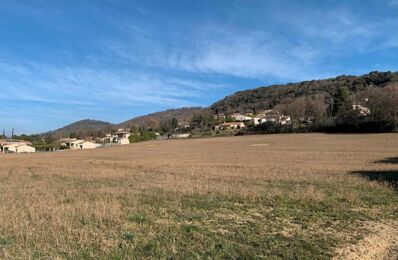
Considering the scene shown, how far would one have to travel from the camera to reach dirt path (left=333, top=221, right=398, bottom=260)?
22.8 ft

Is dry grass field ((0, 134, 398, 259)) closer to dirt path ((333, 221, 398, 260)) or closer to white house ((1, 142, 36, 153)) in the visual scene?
dirt path ((333, 221, 398, 260))

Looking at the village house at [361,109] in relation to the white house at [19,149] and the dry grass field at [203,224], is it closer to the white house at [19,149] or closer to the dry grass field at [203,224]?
the dry grass field at [203,224]

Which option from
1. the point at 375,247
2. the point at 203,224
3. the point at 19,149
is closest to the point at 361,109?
the point at 203,224

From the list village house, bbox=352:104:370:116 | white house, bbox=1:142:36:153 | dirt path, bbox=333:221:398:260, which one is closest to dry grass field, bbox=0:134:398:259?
dirt path, bbox=333:221:398:260

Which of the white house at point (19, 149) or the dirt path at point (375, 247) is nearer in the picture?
the dirt path at point (375, 247)

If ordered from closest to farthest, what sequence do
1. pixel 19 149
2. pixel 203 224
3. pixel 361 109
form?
pixel 203 224 → pixel 361 109 → pixel 19 149

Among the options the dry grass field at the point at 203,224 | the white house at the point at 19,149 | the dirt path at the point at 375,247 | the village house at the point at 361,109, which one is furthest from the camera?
the white house at the point at 19,149

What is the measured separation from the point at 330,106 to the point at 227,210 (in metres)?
118

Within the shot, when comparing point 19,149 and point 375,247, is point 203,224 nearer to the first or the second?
point 375,247

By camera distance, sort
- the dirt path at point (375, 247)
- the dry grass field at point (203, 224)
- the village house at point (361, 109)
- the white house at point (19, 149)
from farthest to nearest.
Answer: the white house at point (19, 149)
the village house at point (361, 109)
the dry grass field at point (203, 224)
the dirt path at point (375, 247)

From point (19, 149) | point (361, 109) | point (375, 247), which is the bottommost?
point (19, 149)

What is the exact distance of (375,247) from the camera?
7438 mm

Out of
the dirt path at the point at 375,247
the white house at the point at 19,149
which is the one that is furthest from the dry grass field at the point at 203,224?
the white house at the point at 19,149

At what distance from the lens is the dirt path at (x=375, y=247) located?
6957 mm
